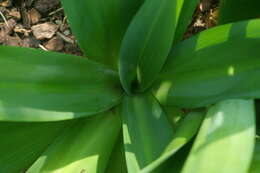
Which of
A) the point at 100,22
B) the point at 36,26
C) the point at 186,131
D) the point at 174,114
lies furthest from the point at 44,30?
the point at 186,131

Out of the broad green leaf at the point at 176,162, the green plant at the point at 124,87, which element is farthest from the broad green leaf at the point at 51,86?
the broad green leaf at the point at 176,162

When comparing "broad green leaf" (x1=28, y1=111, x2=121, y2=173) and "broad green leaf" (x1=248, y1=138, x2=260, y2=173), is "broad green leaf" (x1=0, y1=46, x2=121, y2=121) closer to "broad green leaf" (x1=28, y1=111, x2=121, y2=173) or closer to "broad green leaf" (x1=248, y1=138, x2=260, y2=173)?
"broad green leaf" (x1=28, y1=111, x2=121, y2=173)

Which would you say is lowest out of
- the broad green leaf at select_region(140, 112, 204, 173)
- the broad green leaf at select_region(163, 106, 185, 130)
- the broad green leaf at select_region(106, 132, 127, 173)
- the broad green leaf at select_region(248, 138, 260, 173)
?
the broad green leaf at select_region(106, 132, 127, 173)

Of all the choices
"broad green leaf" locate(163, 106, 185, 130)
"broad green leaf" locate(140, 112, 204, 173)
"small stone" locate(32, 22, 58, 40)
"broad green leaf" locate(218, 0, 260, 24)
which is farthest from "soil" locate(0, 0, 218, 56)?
"broad green leaf" locate(140, 112, 204, 173)

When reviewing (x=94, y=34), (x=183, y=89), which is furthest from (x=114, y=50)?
(x=183, y=89)

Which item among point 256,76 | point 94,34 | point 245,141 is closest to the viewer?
point 245,141

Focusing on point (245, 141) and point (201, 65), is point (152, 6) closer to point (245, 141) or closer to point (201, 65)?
point (201, 65)

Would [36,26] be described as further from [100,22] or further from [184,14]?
[184,14]
